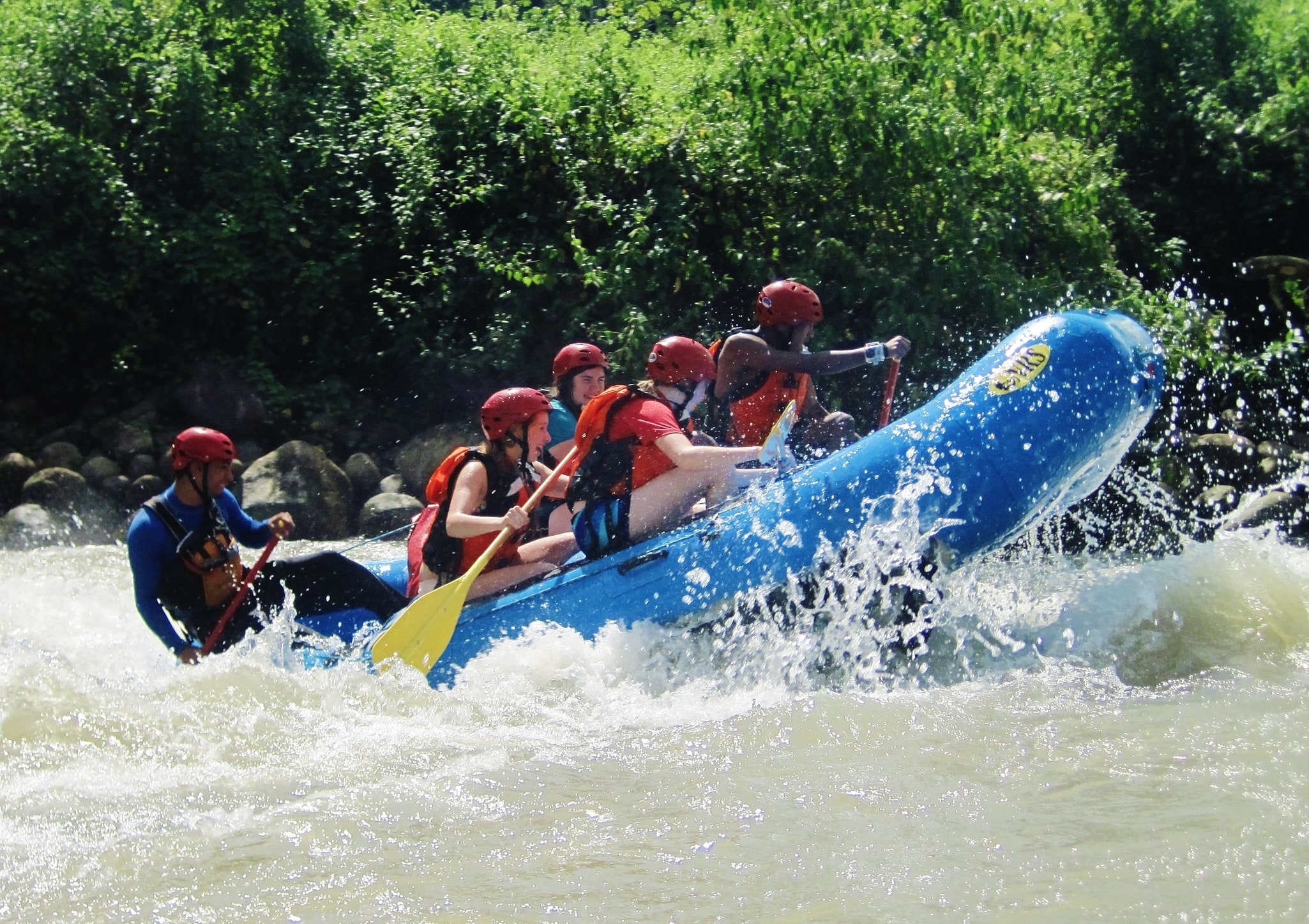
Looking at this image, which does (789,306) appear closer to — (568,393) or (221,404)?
(568,393)

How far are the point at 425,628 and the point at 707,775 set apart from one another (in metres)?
1.42

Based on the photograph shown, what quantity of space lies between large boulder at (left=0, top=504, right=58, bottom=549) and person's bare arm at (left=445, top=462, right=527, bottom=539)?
4911mm

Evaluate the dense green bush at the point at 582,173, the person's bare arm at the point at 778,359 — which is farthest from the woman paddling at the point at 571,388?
the dense green bush at the point at 582,173

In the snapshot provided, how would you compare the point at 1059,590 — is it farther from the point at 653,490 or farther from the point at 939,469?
the point at 653,490

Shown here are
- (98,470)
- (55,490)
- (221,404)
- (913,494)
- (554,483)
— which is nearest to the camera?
(913,494)

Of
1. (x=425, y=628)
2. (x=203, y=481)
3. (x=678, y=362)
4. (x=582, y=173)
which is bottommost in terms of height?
(x=425, y=628)

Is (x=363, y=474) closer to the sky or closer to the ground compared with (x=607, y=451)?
closer to the ground

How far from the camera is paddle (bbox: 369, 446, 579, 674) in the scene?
520 centimetres

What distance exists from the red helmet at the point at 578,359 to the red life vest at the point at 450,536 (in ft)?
2.40

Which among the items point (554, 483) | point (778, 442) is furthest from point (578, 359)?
point (778, 442)

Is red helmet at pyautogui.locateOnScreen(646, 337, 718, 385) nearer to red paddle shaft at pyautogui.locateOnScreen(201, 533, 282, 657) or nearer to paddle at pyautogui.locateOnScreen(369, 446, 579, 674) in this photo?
paddle at pyautogui.locateOnScreen(369, 446, 579, 674)

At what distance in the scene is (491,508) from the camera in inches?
217

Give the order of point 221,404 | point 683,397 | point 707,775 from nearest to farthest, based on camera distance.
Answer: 1. point 707,775
2. point 683,397
3. point 221,404

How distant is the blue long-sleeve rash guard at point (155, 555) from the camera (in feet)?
17.3
